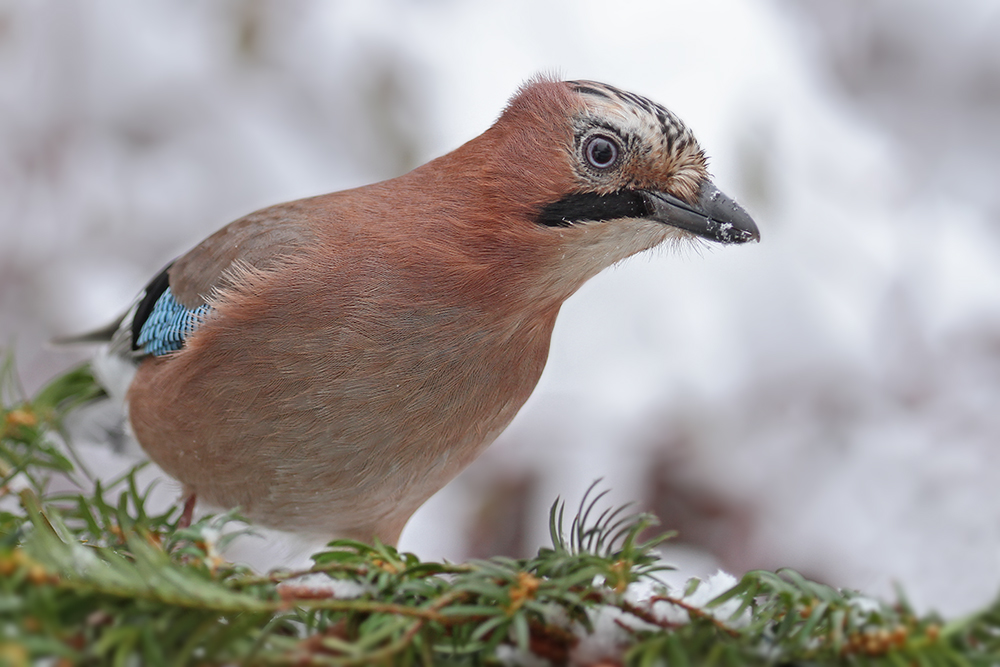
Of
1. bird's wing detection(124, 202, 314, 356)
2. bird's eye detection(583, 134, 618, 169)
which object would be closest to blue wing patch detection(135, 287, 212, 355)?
bird's wing detection(124, 202, 314, 356)

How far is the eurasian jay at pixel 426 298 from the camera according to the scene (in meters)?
1.39

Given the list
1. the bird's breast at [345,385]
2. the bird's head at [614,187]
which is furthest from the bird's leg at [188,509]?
the bird's head at [614,187]

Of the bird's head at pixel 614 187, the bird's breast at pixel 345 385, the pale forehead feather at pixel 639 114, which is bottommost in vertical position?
the bird's breast at pixel 345 385

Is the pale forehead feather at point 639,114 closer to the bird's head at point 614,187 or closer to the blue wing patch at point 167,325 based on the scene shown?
the bird's head at point 614,187

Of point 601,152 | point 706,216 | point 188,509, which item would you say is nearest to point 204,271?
point 188,509

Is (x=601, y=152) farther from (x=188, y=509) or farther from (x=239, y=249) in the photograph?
(x=188, y=509)

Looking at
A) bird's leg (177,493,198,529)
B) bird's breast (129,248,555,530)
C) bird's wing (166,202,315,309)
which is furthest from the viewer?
bird's leg (177,493,198,529)

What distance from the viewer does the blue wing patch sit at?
1.62 m

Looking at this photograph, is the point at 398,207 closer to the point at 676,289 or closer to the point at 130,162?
the point at 676,289

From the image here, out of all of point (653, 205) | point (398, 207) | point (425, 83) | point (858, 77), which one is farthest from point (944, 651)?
point (858, 77)

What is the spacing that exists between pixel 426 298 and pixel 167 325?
0.67 m

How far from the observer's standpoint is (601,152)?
56.1 inches

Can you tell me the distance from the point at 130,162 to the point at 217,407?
6.32 feet

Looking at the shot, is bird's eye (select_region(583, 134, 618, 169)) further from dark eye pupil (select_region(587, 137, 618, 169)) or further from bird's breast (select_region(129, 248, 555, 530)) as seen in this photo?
bird's breast (select_region(129, 248, 555, 530))
